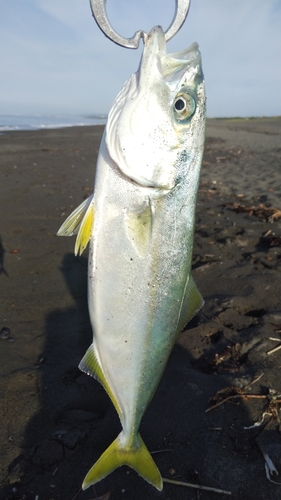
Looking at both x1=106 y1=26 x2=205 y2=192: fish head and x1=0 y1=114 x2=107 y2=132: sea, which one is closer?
x1=106 y1=26 x2=205 y2=192: fish head

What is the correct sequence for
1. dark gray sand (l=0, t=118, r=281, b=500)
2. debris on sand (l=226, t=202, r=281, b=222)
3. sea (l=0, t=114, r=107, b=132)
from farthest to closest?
1. sea (l=0, t=114, r=107, b=132)
2. debris on sand (l=226, t=202, r=281, b=222)
3. dark gray sand (l=0, t=118, r=281, b=500)

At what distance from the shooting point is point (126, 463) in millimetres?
2184

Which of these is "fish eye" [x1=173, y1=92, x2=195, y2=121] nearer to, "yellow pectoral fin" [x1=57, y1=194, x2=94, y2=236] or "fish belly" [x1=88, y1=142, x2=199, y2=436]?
"fish belly" [x1=88, y1=142, x2=199, y2=436]

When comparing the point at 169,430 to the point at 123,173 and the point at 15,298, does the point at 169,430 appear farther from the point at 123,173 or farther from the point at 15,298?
the point at 15,298

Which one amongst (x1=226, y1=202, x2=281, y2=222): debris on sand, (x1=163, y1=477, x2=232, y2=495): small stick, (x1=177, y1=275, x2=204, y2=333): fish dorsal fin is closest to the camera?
(x1=177, y1=275, x2=204, y2=333): fish dorsal fin

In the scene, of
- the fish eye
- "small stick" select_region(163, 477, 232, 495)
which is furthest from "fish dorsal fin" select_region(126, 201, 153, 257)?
"small stick" select_region(163, 477, 232, 495)

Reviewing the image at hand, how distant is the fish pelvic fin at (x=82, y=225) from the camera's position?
211cm

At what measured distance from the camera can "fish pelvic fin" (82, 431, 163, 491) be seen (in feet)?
7.02

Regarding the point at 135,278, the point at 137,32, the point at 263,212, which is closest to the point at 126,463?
the point at 135,278

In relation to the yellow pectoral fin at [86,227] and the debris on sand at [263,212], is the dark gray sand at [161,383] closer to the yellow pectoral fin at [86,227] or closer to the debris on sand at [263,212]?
the debris on sand at [263,212]

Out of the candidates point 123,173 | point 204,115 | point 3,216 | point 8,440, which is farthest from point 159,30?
point 3,216

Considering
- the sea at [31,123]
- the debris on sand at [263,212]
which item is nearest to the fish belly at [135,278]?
the debris on sand at [263,212]

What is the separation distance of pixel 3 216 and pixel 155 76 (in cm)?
574

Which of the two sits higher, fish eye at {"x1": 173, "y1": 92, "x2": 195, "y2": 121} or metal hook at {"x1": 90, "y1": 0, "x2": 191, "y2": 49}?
metal hook at {"x1": 90, "y1": 0, "x2": 191, "y2": 49}
